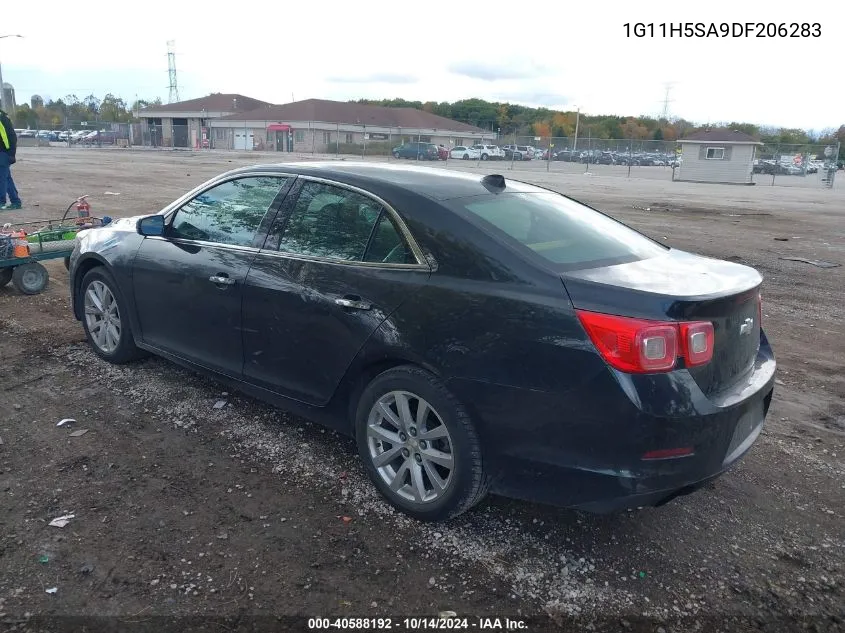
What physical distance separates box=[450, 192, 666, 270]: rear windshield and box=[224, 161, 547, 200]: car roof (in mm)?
109

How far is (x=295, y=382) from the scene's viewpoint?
395 cm

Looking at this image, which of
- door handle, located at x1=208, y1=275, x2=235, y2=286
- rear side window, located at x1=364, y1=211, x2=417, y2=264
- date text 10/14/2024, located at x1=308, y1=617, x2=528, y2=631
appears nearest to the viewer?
date text 10/14/2024, located at x1=308, y1=617, x2=528, y2=631

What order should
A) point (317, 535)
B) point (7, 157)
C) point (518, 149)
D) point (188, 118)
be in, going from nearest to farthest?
point (317, 535) → point (7, 157) → point (518, 149) → point (188, 118)

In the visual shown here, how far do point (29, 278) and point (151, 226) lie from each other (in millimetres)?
3604

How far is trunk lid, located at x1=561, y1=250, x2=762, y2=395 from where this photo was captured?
2883 millimetres

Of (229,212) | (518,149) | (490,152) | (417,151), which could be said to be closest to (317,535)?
(229,212)

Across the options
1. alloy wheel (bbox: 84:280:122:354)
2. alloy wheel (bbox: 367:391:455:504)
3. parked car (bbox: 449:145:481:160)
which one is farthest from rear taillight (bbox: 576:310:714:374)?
parked car (bbox: 449:145:481:160)

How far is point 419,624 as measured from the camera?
2.78 metres

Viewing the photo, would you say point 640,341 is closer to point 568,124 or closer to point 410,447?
point 410,447

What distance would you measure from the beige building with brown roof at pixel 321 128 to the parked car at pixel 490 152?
7328 millimetres

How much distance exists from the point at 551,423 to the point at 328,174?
1997 mm

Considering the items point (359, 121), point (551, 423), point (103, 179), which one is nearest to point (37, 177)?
point (103, 179)

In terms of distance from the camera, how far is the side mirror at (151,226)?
481 cm

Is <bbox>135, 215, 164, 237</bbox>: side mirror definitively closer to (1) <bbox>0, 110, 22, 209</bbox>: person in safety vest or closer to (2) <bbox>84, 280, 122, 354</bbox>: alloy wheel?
(2) <bbox>84, 280, 122, 354</bbox>: alloy wheel
